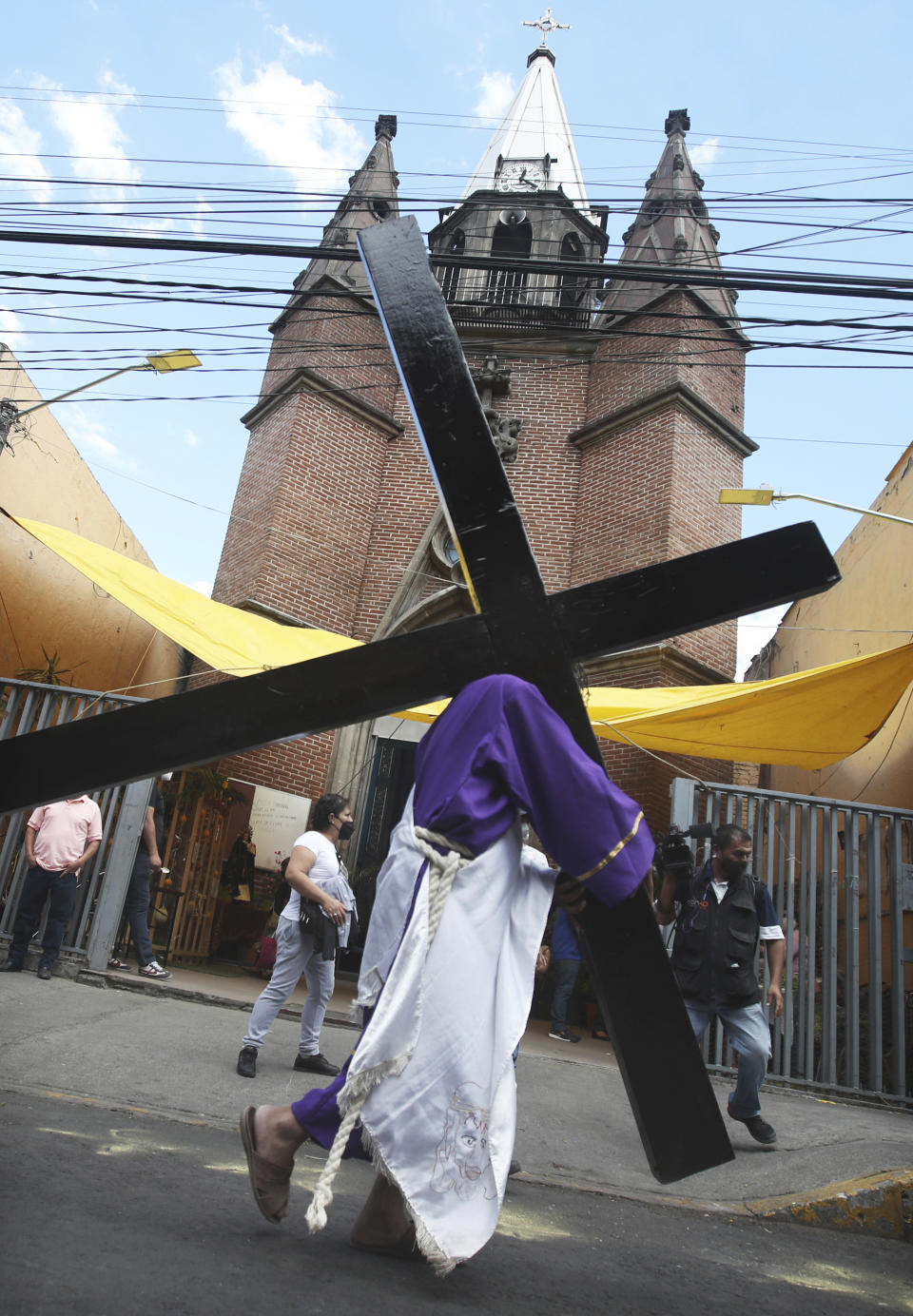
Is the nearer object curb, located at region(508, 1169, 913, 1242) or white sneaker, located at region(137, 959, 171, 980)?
curb, located at region(508, 1169, 913, 1242)

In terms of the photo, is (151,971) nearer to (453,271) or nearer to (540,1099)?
(540,1099)

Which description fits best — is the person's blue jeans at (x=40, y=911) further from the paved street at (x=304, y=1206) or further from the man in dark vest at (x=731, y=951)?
the man in dark vest at (x=731, y=951)

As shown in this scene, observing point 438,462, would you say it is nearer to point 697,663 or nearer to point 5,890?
point 5,890

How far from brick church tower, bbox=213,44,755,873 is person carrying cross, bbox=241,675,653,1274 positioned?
8.01m

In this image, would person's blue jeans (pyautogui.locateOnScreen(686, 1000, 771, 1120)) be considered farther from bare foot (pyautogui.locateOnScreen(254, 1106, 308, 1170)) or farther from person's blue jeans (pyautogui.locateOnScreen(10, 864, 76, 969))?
person's blue jeans (pyautogui.locateOnScreen(10, 864, 76, 969))

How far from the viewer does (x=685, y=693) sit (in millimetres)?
8242

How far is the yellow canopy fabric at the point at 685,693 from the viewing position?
734 cm

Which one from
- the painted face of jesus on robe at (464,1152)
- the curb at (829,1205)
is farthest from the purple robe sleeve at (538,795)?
the curb at (829,1205)

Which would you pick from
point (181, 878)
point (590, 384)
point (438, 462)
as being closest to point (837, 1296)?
point (438, 462)

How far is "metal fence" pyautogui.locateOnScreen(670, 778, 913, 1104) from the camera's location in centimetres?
686

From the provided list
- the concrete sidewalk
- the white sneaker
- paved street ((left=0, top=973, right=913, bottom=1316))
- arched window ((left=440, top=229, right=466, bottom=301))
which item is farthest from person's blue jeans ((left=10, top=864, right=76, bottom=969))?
arched window ((left=440, top=229, right=466, bottom=301))

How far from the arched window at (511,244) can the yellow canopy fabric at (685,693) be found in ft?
30.3

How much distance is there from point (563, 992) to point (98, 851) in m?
4.40

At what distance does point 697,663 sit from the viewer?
1075cm
